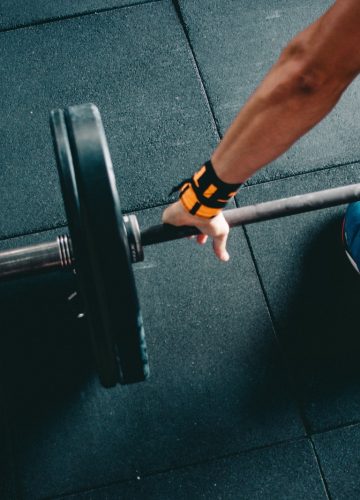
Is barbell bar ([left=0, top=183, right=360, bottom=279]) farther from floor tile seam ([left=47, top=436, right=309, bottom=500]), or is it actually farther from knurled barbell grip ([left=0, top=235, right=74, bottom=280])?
floor tile seam ([left=47, top=436, right=309, bottom=500])

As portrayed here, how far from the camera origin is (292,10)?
177 cm

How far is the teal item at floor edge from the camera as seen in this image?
55.4 inches

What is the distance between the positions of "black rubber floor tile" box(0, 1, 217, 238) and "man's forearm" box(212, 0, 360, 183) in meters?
0.72

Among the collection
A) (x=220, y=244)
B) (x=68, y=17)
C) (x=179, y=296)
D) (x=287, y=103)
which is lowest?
(x=179, y=296)

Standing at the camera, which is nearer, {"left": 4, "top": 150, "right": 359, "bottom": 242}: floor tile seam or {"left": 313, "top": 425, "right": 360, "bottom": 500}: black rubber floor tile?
{"left": 313, "top": 425, "right": 360, "bottom": 500}: black rubber floor tile

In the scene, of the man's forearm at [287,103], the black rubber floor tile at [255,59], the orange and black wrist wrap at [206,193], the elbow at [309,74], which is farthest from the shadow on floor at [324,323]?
the elbow at [309,74]

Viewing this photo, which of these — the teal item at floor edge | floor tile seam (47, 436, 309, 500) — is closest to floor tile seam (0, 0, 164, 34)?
the teal item at floor edge

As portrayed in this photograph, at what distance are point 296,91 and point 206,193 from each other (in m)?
0.26

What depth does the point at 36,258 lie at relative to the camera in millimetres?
1006

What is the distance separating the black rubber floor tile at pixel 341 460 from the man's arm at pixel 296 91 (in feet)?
2.83

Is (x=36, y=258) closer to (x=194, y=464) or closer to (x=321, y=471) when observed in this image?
(x=194, y=464)

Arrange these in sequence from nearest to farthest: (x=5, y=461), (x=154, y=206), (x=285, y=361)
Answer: (x=5, y=461), (x=285, y=361), (x=154, y=206)

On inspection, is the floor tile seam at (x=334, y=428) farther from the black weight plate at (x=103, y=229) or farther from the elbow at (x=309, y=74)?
the elbow at (x=309, y=74)

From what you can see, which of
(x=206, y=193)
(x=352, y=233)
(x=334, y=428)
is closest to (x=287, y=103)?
(x=206, y=193)
